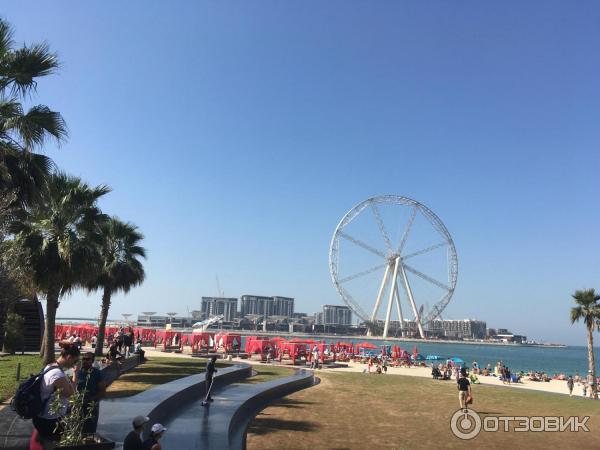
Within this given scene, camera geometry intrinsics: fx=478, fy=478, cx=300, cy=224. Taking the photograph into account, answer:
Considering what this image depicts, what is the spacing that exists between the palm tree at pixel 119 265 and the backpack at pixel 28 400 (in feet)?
76.2

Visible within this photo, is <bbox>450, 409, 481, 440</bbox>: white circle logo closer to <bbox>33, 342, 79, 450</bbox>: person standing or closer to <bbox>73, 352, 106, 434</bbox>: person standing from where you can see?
<bbox>73, 352, 106, 434</bbox>: person standing

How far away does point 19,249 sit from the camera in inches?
642

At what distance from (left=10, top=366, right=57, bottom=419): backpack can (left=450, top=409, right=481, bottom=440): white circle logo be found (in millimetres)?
11175

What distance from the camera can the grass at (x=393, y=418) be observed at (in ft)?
38.9

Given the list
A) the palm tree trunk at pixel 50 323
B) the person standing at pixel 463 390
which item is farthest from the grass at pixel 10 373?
the person standing at pixel 463 390

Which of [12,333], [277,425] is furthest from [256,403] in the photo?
[12,333]

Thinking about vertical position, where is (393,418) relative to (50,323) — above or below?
below

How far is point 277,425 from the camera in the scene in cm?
1285

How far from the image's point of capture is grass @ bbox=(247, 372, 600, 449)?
38.9 feet

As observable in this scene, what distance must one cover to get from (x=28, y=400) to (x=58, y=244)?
14.0 metres

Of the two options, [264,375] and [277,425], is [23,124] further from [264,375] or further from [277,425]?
[264,375]

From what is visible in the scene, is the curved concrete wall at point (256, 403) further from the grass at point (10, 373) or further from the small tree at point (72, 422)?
the grass at point (10, 373)

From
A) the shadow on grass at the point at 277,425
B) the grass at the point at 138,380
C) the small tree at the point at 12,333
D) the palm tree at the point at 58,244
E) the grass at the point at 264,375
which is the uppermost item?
the palm tree at the point at 58,244

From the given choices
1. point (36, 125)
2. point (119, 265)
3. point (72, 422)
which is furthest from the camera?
point (119, 265)
